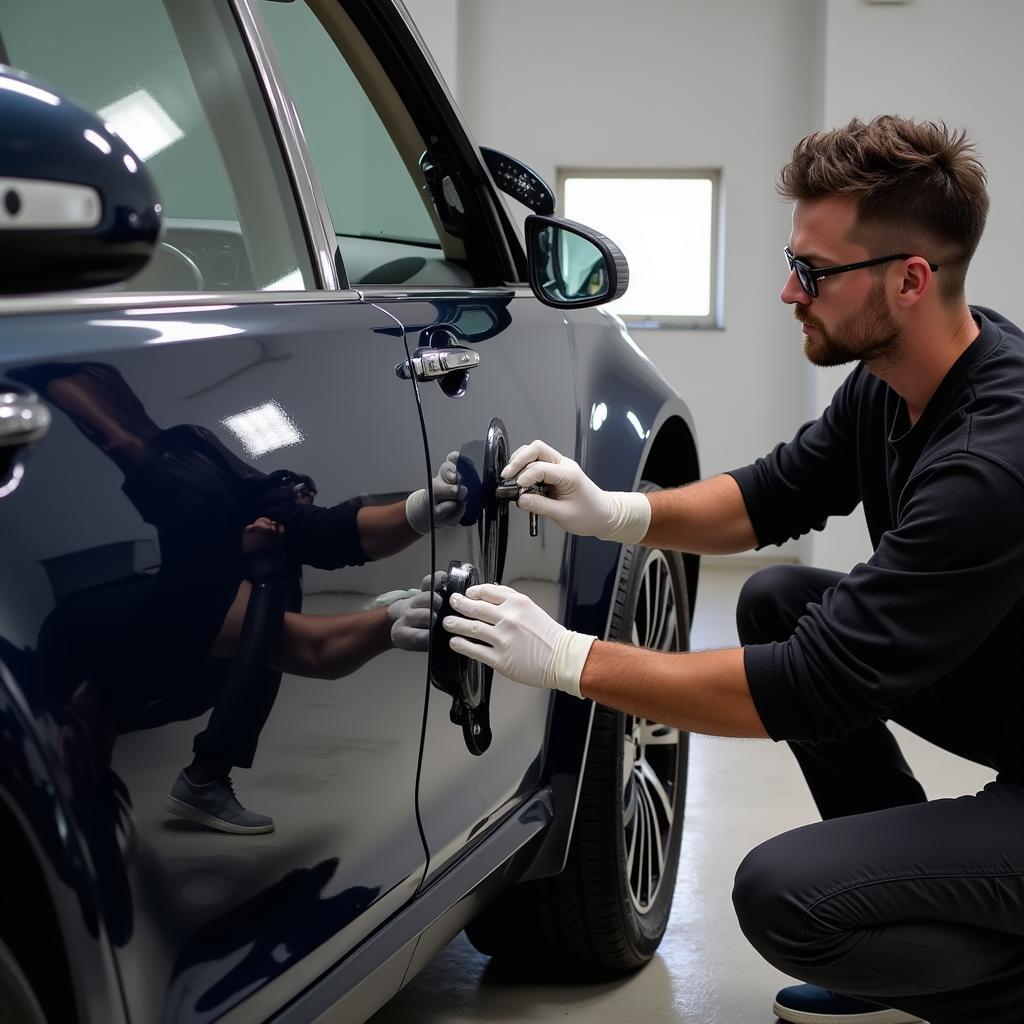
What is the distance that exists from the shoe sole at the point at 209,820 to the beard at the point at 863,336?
109cm

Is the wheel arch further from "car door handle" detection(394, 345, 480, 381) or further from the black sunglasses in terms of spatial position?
"car door handle" detection(394, 345, 480, 381)

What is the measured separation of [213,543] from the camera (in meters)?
0.99

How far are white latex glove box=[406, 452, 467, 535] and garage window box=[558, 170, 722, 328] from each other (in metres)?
5.76

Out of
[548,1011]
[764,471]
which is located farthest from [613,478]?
[548,1011]

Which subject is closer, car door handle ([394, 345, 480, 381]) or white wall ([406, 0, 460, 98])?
car door handle ([394, 345, 480, 381])

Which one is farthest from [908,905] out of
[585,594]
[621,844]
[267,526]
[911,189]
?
[267,526]

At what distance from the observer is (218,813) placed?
1.01 m

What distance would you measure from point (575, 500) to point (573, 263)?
0.39m

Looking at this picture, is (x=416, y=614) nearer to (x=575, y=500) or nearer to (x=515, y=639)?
(x=515, y=639)

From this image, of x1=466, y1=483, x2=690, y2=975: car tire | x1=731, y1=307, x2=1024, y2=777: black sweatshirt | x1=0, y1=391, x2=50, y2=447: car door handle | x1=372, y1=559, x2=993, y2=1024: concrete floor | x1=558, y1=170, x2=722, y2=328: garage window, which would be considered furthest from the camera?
x1=558, y1=170, x2=722, y2=328: garage window

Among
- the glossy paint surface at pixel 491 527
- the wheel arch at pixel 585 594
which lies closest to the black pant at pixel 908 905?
the wheel arch at pixel 585 594

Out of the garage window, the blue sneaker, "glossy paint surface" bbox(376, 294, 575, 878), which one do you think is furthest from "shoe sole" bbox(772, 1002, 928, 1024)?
the garage window

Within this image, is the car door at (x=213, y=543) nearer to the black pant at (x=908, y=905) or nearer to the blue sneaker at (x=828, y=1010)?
the black pant at (x=908, y=905)

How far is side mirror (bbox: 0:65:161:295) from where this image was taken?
2.10ft
